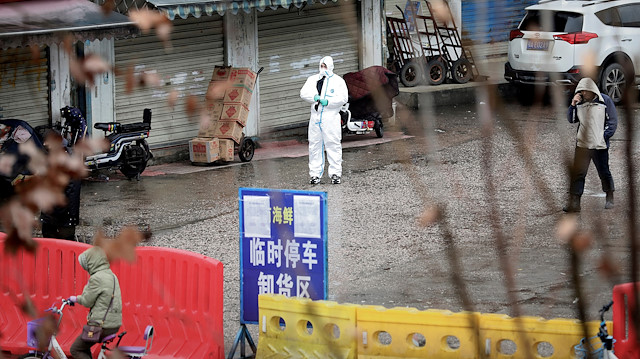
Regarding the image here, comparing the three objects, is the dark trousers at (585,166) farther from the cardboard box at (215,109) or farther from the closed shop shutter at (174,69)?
the closed shop shutter at (174,69)

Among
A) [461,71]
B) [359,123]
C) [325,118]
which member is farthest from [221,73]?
[461,71]

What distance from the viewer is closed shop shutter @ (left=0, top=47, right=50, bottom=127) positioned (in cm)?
1364

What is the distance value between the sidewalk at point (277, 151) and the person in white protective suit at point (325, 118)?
1.30 metres

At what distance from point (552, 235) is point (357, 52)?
7996 millimetres

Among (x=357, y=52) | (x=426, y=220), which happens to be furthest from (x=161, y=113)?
(x=426, y=220)

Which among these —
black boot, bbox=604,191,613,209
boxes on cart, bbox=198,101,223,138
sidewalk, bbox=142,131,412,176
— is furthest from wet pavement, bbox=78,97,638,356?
boxes on cart, bbox=198,101,223,138

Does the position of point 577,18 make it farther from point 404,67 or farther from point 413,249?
point 413,249

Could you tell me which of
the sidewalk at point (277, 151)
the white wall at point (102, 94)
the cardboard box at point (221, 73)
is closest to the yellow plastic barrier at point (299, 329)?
the sidewalk at point (277, 151)

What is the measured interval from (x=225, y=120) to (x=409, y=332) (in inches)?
345

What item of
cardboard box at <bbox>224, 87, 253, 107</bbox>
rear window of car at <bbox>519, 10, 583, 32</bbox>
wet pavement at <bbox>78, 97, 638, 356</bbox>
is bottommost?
wet pavement at <bbox>78, 97, 638, 356</bbox>

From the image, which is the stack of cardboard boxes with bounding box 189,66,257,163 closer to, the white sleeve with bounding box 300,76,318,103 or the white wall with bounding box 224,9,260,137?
the white wall with bounding box 224,9,260,137

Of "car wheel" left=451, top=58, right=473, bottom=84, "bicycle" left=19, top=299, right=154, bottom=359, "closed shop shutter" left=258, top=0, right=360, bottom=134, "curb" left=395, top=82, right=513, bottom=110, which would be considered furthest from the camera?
"car wheel" left=451, top=58, right=473, bottom=84

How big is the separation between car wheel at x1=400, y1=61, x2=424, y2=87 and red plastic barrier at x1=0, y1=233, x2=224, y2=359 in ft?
42.3

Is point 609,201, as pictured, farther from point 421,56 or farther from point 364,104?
point 421,56
